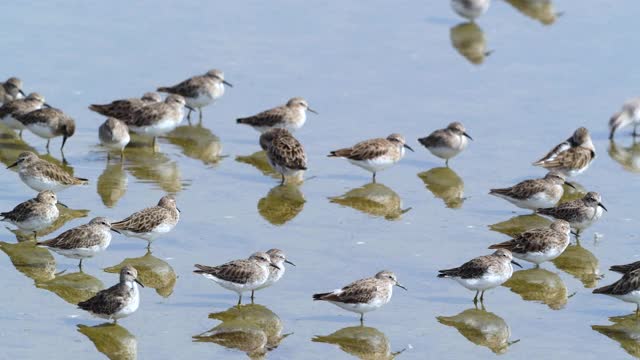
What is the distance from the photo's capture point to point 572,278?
68.6 feet

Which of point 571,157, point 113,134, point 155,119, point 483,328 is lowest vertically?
point 483,328

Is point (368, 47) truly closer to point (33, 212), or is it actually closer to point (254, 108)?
point (254, 108)

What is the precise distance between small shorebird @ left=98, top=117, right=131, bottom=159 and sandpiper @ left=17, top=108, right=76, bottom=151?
91 cm

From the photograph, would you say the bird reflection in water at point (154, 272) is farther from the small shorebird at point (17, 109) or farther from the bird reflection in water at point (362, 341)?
the small shorebird at point (17, 109)

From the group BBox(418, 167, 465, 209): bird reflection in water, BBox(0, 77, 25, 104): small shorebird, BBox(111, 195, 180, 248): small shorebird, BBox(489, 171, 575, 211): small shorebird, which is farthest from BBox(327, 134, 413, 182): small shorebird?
BBox(0, 77, 25, 104): small shorebird

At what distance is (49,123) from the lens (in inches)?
1038

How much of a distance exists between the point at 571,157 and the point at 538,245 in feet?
16.1

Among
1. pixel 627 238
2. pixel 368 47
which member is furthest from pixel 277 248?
pixel 368 47

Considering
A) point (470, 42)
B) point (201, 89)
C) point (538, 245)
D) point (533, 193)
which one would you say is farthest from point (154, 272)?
point (470, 42)

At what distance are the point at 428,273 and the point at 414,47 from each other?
14.7 m

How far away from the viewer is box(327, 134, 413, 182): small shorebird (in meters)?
25.0

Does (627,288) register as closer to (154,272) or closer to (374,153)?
(154,272)

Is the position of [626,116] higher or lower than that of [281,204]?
higher

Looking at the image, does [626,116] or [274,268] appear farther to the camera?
[626,116]
